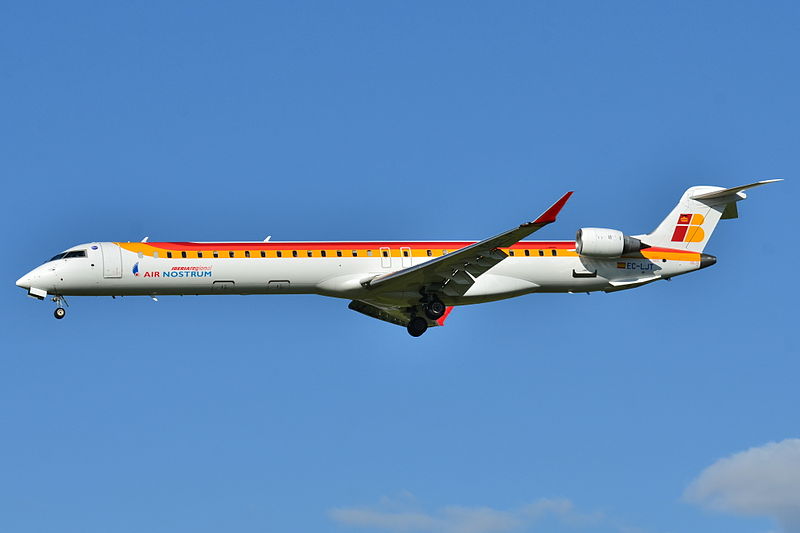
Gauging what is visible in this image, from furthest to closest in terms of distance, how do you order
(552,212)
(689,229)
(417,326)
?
(689,229) < (417,326) < (552,212)

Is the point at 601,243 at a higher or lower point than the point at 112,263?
higher

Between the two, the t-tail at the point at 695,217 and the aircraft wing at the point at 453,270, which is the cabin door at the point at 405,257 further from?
the t-tail at the point at 695,217

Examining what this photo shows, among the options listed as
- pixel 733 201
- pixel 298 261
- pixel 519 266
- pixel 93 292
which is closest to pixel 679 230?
pixel 733 201

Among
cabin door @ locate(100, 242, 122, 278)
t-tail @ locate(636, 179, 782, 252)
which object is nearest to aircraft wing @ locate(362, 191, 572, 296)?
t-tail @ locate(636, 179, 782, 252)

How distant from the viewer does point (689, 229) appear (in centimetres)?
4806

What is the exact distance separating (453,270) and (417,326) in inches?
150

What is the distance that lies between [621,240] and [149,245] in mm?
16182

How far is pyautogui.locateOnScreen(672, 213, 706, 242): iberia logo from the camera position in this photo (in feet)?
157

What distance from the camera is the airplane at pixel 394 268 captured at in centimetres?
4369

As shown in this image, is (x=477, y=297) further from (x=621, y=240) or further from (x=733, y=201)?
(x=733, y=201)

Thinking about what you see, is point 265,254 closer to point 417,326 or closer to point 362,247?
point 362,247

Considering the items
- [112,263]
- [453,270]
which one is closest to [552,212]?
[453,270]

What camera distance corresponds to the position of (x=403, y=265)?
149 feet

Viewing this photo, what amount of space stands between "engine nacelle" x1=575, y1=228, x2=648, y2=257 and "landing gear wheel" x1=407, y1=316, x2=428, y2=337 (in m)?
6.00
